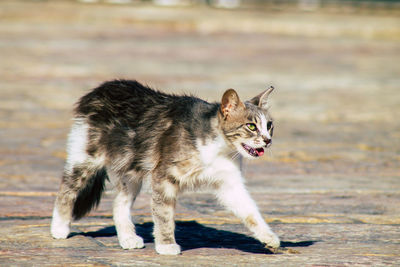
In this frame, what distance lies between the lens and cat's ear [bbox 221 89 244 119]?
5.58 m

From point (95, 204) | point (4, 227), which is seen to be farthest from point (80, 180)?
point (4, 227)

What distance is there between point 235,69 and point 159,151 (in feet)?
36.3

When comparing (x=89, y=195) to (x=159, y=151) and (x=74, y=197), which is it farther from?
(x=159, y=151)

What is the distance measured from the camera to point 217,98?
13102 millimetres

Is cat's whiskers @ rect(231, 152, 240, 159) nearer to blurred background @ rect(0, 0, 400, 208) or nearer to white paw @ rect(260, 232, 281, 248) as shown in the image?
white paw @ rect(260, 232, 281, 248)

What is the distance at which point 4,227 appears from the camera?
612cm

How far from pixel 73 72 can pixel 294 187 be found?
335 inches

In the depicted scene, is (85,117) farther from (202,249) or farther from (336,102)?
(336,102)

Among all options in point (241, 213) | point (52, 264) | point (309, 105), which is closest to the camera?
point (52, 264)

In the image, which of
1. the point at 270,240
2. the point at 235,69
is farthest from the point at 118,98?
the point at 235,69

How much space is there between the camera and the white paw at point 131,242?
18.6 feet

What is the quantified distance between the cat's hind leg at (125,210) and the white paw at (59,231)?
408 mm

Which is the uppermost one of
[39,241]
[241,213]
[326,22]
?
[326,22]

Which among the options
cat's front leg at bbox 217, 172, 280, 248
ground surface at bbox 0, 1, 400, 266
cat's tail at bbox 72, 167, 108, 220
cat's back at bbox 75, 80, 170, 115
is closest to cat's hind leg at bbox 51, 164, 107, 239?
cat's tail at bbox 72, 167, 108, 220
